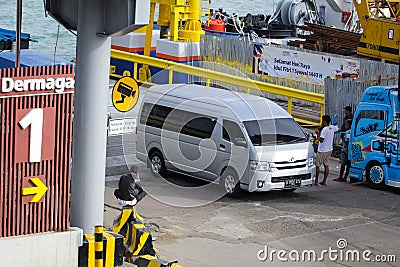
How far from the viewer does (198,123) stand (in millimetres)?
18438

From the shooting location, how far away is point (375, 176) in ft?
62.2

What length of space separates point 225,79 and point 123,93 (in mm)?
8982

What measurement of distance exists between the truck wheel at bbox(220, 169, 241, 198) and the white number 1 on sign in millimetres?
7036

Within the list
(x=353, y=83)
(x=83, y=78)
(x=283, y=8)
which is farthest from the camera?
(x=283, y=8)

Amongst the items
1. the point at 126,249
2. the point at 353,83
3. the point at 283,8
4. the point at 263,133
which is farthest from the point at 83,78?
the point at 283,8

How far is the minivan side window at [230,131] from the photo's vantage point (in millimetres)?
17719

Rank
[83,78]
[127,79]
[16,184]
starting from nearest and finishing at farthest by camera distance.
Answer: [16,184] < [83,78] < [127,79]

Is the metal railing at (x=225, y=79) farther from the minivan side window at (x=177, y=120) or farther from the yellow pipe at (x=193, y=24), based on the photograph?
the minivan side window at (x=177, y=120)

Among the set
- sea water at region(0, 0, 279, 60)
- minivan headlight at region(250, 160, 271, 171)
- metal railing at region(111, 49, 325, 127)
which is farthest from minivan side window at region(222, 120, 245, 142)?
sea water at region(0, 0, 279, 60)

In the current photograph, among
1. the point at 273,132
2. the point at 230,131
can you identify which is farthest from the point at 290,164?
the point at 230,131

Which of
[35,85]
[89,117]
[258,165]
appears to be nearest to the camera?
[35,85]

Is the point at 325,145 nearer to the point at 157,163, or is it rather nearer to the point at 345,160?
the point at 345,160

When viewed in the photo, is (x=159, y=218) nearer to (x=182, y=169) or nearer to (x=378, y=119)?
(x=182, y=169)

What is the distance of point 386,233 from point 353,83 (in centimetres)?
755
